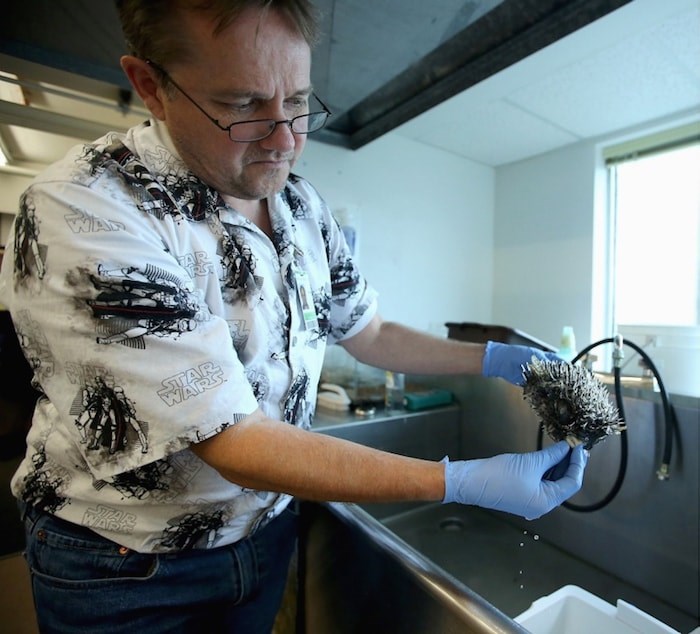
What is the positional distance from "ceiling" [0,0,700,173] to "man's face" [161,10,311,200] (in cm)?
47

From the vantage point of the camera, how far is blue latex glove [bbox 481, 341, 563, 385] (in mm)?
888

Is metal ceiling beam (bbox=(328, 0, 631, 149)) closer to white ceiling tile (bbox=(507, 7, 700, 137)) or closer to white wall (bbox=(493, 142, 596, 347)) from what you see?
white ceiling tile (bbox=(507, 7, 700, 137))

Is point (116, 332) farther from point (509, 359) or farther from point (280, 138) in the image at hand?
point (509, 359)

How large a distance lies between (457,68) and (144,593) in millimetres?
1404

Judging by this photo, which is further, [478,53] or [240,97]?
[478,53]

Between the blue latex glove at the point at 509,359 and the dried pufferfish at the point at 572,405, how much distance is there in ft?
0.44

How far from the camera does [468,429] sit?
1426 millimetres

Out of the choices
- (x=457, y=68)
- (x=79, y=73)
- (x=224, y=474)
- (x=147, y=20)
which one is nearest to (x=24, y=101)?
(x=79, y=73)

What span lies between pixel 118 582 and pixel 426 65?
1.43 m

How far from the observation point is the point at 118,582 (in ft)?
2.03

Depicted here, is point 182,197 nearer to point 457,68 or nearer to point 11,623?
point 457,68

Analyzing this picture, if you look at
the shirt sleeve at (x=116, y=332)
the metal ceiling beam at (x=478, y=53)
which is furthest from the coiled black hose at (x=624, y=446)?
the shirt sleeve at (x=116, y=332)

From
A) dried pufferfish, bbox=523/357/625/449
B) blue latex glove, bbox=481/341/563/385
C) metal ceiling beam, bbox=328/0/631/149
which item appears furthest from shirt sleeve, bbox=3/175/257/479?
metal ceiling beam, bbox=328/0/631/149

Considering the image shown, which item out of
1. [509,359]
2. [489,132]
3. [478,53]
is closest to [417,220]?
[489,132]
